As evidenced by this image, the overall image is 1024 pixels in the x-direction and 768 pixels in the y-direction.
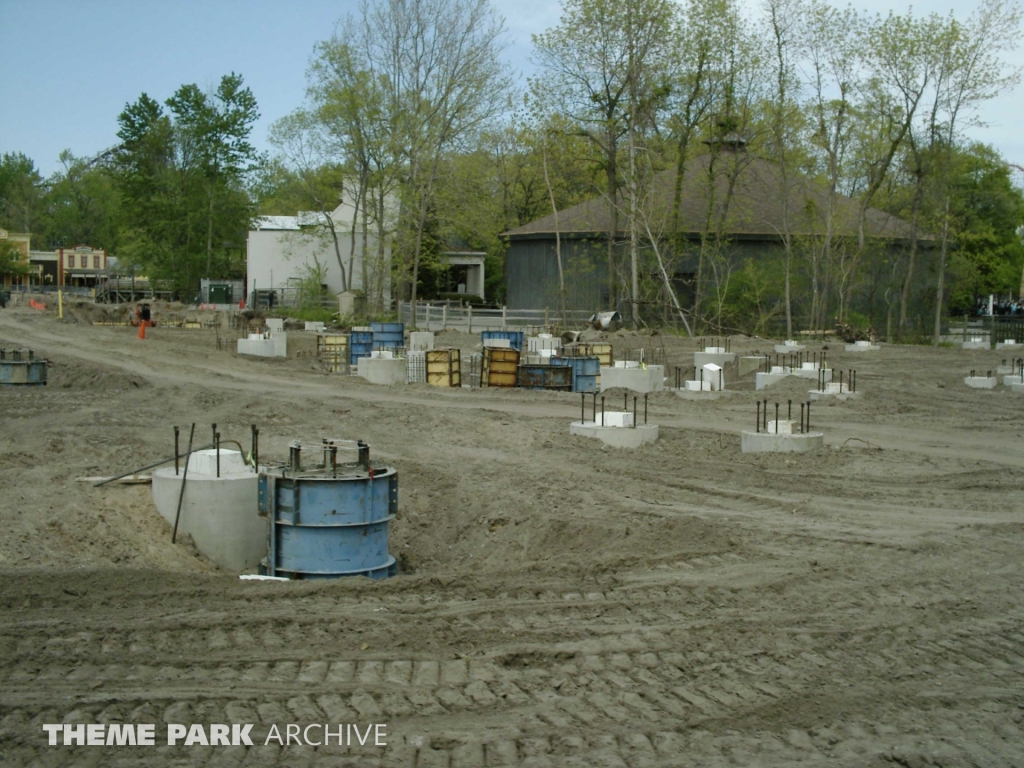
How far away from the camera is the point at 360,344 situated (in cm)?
3042

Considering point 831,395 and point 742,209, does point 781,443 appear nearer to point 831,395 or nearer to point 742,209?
point 831,395

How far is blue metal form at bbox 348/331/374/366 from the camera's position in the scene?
30.4m

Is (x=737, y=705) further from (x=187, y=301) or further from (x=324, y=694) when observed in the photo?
(x=187, y=301)

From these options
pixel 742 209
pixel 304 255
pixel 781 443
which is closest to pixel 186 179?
pixel 304 255

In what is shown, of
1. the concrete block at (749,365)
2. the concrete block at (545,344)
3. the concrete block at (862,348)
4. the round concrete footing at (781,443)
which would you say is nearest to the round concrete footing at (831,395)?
the round concrete footing at (781,443)

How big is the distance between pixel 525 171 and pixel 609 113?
19.1m

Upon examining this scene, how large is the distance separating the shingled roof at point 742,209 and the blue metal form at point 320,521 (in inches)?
1380

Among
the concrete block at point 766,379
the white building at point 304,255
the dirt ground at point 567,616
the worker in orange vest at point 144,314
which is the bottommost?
the dirt ground at point 567,616

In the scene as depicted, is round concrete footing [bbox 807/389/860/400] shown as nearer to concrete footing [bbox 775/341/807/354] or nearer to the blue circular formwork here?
concrete footing [bbox 775/341/807/354]

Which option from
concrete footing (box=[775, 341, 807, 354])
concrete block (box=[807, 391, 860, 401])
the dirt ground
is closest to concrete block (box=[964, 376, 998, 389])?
concrete block (box=[807, 391, 860, 401])

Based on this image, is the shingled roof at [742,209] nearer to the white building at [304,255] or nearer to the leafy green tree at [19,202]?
the white building at [304,255]

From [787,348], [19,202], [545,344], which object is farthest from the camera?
[19,202]

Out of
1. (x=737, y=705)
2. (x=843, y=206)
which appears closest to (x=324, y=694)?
(x=737, y=705)

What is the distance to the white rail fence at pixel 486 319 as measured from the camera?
4478cm
